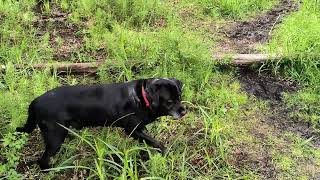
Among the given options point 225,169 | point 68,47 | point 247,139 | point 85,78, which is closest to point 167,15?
point 68,47

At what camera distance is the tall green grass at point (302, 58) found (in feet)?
17.4

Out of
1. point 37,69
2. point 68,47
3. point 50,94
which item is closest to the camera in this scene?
point 50,94

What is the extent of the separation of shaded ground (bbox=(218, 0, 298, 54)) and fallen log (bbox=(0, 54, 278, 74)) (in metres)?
0.42

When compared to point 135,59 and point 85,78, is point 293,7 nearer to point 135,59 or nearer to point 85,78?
point 135,59

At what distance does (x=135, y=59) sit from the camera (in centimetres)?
558

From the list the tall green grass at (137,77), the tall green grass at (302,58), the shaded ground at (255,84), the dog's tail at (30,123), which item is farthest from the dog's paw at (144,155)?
the tall green grass at (302,58)

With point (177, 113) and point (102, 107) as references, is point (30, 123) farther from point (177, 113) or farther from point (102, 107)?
point (177, 113)

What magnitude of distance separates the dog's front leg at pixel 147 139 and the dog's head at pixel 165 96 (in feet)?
0.93

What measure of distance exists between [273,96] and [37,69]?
8.82 ft

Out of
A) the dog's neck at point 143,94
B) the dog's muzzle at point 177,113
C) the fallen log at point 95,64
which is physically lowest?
the fallen log at point 95,64

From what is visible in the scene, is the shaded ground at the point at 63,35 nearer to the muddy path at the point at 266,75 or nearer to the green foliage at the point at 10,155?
the muddy path at the point at 266,75

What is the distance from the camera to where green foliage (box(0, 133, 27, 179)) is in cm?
382

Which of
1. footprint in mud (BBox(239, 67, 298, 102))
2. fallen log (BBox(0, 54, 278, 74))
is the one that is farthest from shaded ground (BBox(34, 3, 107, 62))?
footprint in mud (BBox(239, 67, 298, 102))

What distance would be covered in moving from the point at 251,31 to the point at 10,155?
411 cm
